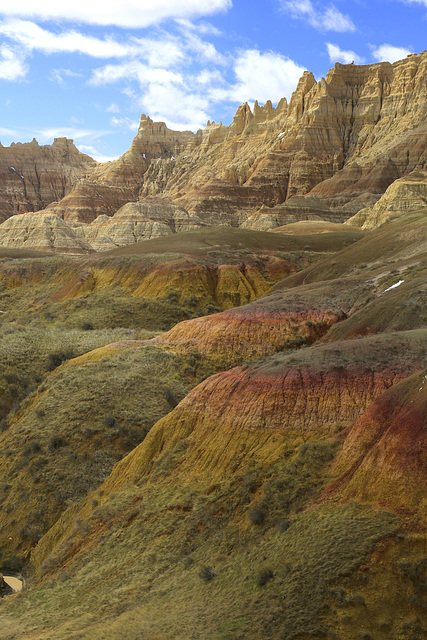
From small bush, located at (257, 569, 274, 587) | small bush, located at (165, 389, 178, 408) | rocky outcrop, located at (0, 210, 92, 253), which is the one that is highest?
rocky outcrop, located at (0, 210, 92, 253)

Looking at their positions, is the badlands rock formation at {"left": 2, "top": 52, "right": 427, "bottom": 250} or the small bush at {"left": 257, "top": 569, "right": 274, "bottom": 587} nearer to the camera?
the small bush at {"left": 257, "top": 569, "right": 274, "bottom": 587}

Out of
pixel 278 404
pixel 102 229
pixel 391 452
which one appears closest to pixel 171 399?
pixel 278 404

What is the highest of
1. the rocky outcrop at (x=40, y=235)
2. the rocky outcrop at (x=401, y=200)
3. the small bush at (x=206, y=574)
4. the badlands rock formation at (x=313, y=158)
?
the badlands rock formation at (x=313, y=158)

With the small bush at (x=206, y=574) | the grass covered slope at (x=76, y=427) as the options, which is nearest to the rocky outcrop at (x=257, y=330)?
the grass covered slope at (x=76, y=427)

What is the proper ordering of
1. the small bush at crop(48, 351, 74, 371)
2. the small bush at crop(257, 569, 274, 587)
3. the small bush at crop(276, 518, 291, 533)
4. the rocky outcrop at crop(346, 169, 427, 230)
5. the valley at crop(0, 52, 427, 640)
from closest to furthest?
the valley at crop(0, 52, 427, 640)
the small bush at crop(257, 569, 274, 587)
the small bush at crop(276, 518, 291, 533)
the small bush at crop(48, 351, 74, 371)
the rocky outcrop at crop(346, 169, 427, 230)

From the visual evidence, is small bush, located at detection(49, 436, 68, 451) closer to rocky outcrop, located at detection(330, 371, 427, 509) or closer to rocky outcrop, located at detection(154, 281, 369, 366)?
rocky outcrop, located at detection(154, 281, 369, 366)

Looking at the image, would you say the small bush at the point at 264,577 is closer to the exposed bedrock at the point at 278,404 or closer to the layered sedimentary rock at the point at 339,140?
the exposed bedrock at the point at 278,404

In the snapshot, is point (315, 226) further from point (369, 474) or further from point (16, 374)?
point (369, 474)

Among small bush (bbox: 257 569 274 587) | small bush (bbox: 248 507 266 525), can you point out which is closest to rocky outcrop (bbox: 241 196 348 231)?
small bush (bbox: 248 507 266 525)
